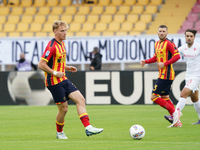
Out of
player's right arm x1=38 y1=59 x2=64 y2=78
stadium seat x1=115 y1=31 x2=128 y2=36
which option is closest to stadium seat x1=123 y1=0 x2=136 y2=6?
stadium seat x1=115 y1=31 x2=128 y2=36

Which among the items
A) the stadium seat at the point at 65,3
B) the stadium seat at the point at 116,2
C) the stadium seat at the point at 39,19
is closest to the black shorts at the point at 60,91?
the stadium seat at the point at 39,19

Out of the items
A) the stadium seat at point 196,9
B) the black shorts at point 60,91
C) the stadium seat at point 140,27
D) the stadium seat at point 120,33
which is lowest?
the black shorts at point 60,91

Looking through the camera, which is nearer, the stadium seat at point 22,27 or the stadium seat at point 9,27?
the stadium seat at point 22,27

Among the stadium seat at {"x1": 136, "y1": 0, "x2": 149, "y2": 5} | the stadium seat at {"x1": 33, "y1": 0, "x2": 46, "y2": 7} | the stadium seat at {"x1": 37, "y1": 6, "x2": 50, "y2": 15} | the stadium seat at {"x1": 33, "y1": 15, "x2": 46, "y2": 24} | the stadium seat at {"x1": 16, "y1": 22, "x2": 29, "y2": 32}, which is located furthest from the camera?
the stadium seat at {"x1": 33, "y1": 0, "x2": 46, "y2": 7}

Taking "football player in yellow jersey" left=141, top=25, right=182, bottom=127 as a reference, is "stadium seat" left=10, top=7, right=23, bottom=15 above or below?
above

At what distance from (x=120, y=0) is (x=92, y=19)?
223cm

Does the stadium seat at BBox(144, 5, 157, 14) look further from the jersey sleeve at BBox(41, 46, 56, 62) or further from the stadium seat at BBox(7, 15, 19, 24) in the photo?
the jersey sleeve at BBox(41, 46, 56, 62)

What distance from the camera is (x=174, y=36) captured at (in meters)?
16.2

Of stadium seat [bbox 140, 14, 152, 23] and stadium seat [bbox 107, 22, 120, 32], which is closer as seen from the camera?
stadium seat [bbox 107, 22, 120, 32]

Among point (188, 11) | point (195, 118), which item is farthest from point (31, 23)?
point (195, 118)

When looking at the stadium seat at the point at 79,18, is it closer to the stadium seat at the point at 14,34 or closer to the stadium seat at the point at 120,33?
the stadium seat at the point at 120,33

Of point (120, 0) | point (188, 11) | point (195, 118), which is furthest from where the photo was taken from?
point (120, 0)

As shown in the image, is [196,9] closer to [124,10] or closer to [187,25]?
[187,25]

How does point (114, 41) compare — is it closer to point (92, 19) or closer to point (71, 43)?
point (71, 43)
